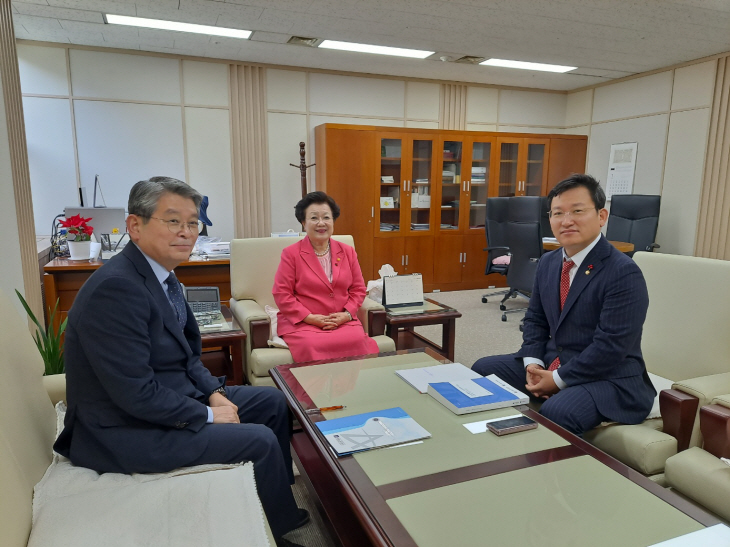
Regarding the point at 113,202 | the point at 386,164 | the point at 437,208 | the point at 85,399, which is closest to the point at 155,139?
the point at 113,202

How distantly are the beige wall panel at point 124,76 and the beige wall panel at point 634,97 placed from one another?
5.40 m

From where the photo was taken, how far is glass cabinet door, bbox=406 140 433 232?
232 inches

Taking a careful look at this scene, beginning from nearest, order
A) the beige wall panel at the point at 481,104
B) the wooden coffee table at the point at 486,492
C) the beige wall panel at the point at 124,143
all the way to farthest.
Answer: the wooden coffee table at the point at 486,492 < the beige wall panel at the point at 124,143 < the beige wall panel at the point at 481,104

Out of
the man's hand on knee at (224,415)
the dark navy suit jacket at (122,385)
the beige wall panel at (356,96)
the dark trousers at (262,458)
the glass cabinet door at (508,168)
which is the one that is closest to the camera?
the dark navy suit jacket at (122,385)

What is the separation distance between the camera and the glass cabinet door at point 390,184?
5.76m

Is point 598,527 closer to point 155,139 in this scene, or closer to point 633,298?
point 633,298

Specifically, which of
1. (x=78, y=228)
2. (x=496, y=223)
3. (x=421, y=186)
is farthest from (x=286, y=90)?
(x=78, y=228)

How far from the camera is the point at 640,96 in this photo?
5867mm

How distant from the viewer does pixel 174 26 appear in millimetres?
4293

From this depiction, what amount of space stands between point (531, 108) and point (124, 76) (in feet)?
17.3

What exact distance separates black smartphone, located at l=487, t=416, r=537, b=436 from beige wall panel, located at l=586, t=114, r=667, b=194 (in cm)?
536

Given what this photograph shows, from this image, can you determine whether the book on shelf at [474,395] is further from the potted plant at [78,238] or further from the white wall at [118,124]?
the white wall at [118,124]

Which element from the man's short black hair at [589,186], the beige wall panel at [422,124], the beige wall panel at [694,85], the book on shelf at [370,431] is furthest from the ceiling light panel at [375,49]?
the book on shelf at [370,431]

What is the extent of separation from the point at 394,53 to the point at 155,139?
2791mm
